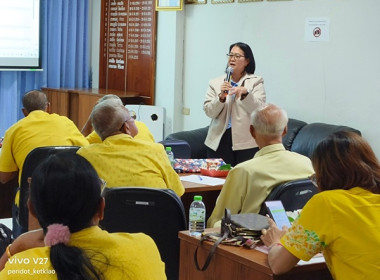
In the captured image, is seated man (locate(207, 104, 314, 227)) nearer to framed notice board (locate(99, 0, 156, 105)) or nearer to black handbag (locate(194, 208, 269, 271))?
black handbag (locate(194, 208, 269, 271))

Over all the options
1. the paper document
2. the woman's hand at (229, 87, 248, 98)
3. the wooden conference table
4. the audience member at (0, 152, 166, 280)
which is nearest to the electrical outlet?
the woman's hand at (229, 87, 248, 98)

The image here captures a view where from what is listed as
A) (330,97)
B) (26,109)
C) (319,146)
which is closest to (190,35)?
(330,97)

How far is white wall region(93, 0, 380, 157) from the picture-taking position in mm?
5457

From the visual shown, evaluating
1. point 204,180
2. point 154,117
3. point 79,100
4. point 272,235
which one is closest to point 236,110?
point 204,180

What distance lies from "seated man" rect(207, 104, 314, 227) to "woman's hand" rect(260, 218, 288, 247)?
1.83 ft

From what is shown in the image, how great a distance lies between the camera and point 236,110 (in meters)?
5.34

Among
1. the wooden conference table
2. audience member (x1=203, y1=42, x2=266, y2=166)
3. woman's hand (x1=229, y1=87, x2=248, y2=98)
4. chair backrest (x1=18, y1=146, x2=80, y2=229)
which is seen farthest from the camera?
audience member (x1=203, y1=42, x2=266, y2=166)

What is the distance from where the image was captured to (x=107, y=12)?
27.8ft

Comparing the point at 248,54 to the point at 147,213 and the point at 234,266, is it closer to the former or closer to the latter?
the point at 147,213

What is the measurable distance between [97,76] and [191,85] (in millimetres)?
1747

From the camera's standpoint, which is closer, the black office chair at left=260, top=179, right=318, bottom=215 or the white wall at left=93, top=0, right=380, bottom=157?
the black office chair at left=260, top=179, right=318, bottom=215

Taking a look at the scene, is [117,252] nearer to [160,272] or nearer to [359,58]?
[160,272]

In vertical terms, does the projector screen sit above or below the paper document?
above

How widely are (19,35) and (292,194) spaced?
18.1 feet
